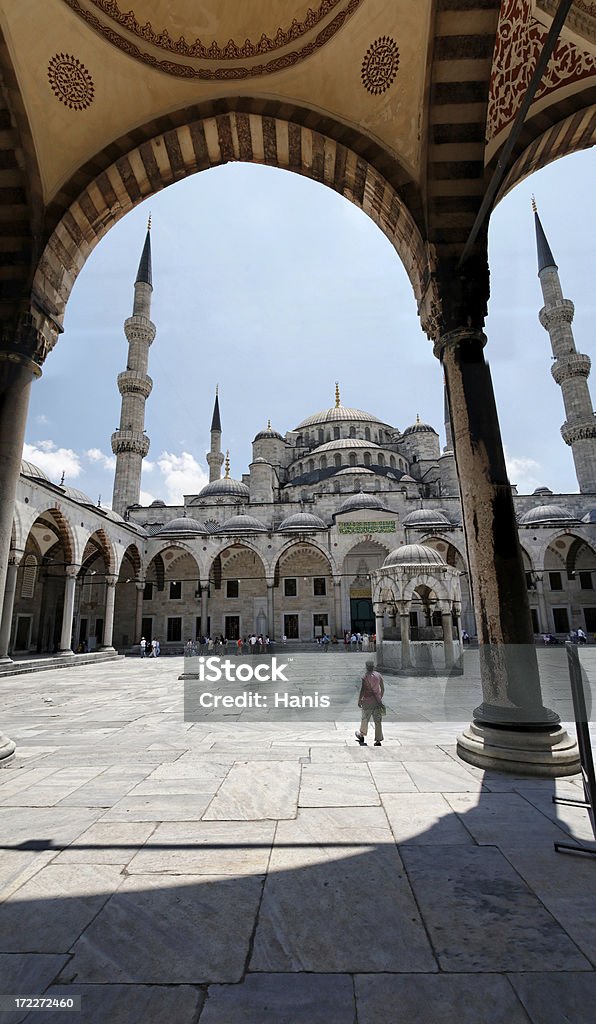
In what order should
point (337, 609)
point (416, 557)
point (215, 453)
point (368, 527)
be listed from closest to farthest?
point (416, 557) → point (337, 609) → point (368, 527) → point (215, 453)

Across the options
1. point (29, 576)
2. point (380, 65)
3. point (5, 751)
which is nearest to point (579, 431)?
point (380, 65)

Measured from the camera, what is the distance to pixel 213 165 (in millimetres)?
6023

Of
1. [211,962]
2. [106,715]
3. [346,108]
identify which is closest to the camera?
[211,962]

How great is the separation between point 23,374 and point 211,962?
4910 millimetres

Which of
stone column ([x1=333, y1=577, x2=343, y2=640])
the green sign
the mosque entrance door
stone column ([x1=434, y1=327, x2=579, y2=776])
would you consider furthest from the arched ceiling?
the mosque entrance door

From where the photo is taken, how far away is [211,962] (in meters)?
1.63

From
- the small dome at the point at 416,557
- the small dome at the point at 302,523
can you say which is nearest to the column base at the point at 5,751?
the small dome at the point at 416,557

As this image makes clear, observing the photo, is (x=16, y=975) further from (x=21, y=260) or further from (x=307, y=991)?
(x=21, y=260)

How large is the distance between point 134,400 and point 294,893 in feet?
91.5

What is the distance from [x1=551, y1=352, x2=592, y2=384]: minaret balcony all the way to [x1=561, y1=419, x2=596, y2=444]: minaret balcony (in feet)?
9.12

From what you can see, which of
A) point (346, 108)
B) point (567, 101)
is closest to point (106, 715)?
point (346, 108)

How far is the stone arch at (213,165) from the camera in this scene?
528 cm

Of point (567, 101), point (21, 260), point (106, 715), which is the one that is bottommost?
point (106, 715)

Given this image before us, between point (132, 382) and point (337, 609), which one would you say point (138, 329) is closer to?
point (132, 382)
